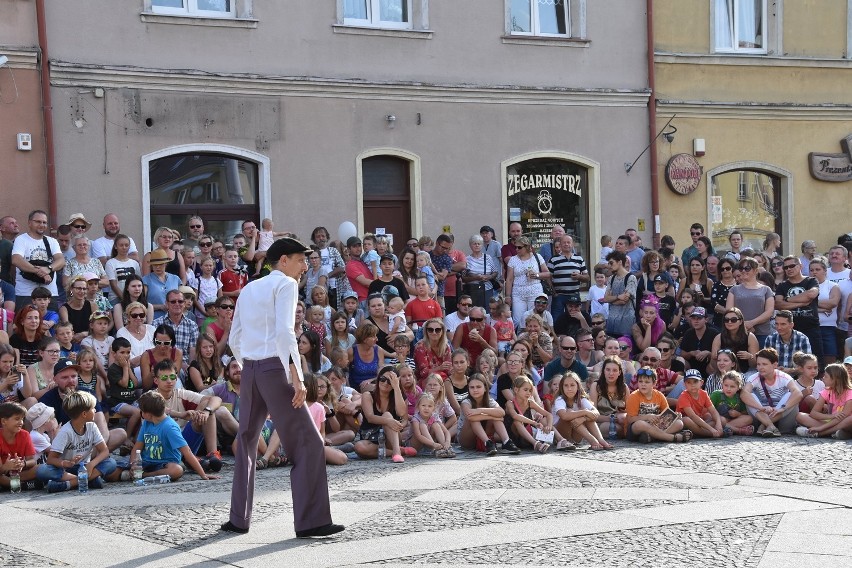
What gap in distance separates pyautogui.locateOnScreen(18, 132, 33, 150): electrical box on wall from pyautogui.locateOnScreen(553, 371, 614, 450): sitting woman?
7403 mm

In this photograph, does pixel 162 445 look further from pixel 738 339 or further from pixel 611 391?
pixel 738 339

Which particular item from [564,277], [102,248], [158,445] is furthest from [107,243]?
[564,277]

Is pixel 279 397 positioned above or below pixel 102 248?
below

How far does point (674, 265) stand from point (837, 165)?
6715 mm

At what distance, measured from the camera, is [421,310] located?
15602 millimetres

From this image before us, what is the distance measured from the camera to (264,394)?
8.00 metres

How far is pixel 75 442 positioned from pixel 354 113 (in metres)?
8.56

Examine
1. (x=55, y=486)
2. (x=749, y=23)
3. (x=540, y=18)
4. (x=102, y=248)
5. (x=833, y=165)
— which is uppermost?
(x=749, y=23)

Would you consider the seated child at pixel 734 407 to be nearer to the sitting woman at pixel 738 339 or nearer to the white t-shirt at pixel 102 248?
the sitting woman at pixel 738 339

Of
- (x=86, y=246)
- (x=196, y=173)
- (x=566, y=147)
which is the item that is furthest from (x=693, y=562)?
(x=566, y=147)

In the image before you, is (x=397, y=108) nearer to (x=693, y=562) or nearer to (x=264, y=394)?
(x=264, y=394)

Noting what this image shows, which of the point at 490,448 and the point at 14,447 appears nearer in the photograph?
the point at 14,447

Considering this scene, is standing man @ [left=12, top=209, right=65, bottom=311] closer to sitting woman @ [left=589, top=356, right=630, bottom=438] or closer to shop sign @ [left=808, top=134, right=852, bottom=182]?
sitting woman @ [left=589, top=356, right=630, bottom=438]

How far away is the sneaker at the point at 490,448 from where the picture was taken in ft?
41.4
